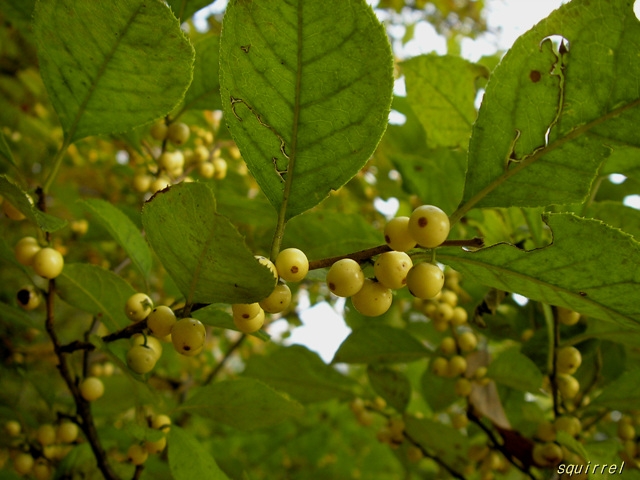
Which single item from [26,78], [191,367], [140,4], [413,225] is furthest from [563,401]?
[26,78]

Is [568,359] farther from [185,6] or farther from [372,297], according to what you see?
[185,6]

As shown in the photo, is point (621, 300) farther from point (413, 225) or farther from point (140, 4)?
point (140, 4)

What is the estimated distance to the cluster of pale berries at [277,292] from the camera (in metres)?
0.77

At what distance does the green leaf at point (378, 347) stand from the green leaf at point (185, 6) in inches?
35.6

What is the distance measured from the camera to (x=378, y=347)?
1.55 metres

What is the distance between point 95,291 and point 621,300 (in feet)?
3.15

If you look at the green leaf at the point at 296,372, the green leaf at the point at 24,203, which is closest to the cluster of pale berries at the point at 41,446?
the green leaf at the point at 296,372

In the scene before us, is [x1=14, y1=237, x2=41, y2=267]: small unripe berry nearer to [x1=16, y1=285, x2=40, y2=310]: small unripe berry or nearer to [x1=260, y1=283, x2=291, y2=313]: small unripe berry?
[x1=16, y1=285, x2=40, y2=310]: small unripe berry

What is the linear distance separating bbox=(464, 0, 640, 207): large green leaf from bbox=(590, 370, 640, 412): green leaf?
812 mm

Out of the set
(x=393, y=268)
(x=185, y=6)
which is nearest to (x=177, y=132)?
(x=185, y=6)

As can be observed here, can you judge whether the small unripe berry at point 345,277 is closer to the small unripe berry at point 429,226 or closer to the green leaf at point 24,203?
the small unripe berry at point 429,226

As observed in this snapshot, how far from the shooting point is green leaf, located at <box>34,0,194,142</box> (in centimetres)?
82

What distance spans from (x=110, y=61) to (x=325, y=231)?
625mm

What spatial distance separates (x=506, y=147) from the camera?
824mm
